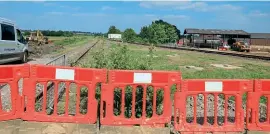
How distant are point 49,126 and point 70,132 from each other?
1.35 ft

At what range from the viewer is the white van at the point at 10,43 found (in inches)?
642

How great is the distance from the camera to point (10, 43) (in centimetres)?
1733

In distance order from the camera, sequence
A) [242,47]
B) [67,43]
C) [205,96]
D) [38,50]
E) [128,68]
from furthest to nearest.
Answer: [67,43]
[242,47]
[38,50]
[128,68]
[205,96]

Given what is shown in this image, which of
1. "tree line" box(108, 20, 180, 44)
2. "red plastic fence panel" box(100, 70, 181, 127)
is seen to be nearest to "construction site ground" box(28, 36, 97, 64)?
"red plastic fence panel" box(100, 70, 181, 127)

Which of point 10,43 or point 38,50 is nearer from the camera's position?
point 10,43

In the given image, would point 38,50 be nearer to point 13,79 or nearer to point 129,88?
Result: point 129,88

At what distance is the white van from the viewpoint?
53.5 feet

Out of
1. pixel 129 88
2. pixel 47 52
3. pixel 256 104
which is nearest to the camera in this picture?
pixel 256 104

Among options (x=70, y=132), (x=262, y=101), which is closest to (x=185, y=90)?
(x=70, y=132)

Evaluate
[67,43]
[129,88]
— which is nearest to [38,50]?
[129,88]

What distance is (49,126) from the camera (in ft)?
20.5

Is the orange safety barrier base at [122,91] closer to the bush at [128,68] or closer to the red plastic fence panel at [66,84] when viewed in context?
the red plastic fence panel at [66,84]

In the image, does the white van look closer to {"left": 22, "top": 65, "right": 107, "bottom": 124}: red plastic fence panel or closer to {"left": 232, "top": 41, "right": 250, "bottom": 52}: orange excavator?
{"left": 22, "top": 65, "right": 107, "bottom": 124}: red plastic fence panel

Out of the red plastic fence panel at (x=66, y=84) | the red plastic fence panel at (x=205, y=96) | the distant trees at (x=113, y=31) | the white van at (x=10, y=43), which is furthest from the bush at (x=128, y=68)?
the distant trees at (x=113, y=31)
